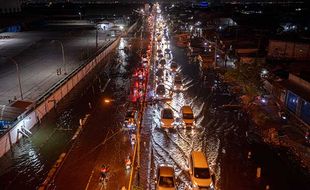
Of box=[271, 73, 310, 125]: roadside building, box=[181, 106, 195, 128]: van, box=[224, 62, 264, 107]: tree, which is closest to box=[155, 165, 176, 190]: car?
box=[181, 106, 195, 128]: van

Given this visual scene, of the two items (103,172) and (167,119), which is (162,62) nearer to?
(167,119)

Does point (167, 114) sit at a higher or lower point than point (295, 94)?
lower

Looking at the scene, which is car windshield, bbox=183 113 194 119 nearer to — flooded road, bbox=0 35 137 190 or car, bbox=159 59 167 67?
flooded road, bbox=0 35 137 190

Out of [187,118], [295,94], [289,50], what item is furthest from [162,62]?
[295,94]

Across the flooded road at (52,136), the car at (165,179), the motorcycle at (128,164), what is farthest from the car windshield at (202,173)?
the flooded road at (52,136)

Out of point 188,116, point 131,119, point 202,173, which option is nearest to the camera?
point 202,173

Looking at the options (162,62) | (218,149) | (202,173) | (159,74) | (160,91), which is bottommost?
(218,149)

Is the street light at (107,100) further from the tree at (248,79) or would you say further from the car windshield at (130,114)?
the tree at (248,79)
